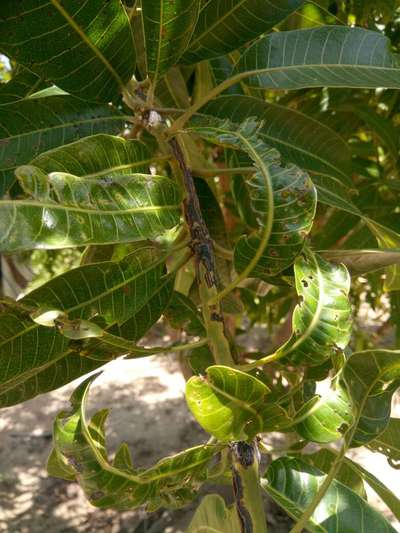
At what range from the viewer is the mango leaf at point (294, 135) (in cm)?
83

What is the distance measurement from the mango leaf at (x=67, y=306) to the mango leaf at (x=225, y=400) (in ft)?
0.60

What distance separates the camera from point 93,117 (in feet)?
2.53

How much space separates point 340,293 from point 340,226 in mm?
845

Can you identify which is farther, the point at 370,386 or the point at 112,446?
the point at 112,446

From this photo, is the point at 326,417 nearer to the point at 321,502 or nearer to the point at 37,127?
the point at 321,502

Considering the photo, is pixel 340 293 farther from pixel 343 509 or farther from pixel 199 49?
pixel 199 49

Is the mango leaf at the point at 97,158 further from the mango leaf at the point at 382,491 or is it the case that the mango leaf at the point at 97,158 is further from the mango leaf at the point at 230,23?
the mango leaf at the point at 382,491

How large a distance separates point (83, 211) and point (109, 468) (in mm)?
222

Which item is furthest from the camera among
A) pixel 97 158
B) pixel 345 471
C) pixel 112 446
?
pixel 112 446

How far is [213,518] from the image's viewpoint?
68cm

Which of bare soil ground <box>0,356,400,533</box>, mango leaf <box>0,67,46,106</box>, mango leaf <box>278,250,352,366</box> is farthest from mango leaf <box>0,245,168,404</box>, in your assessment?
bare soil ground <box>0,356,400,533</box>

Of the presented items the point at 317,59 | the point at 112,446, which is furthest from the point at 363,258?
the point at 112,446

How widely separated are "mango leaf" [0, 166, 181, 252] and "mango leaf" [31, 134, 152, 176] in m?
0.05

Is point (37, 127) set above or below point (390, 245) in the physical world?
above
